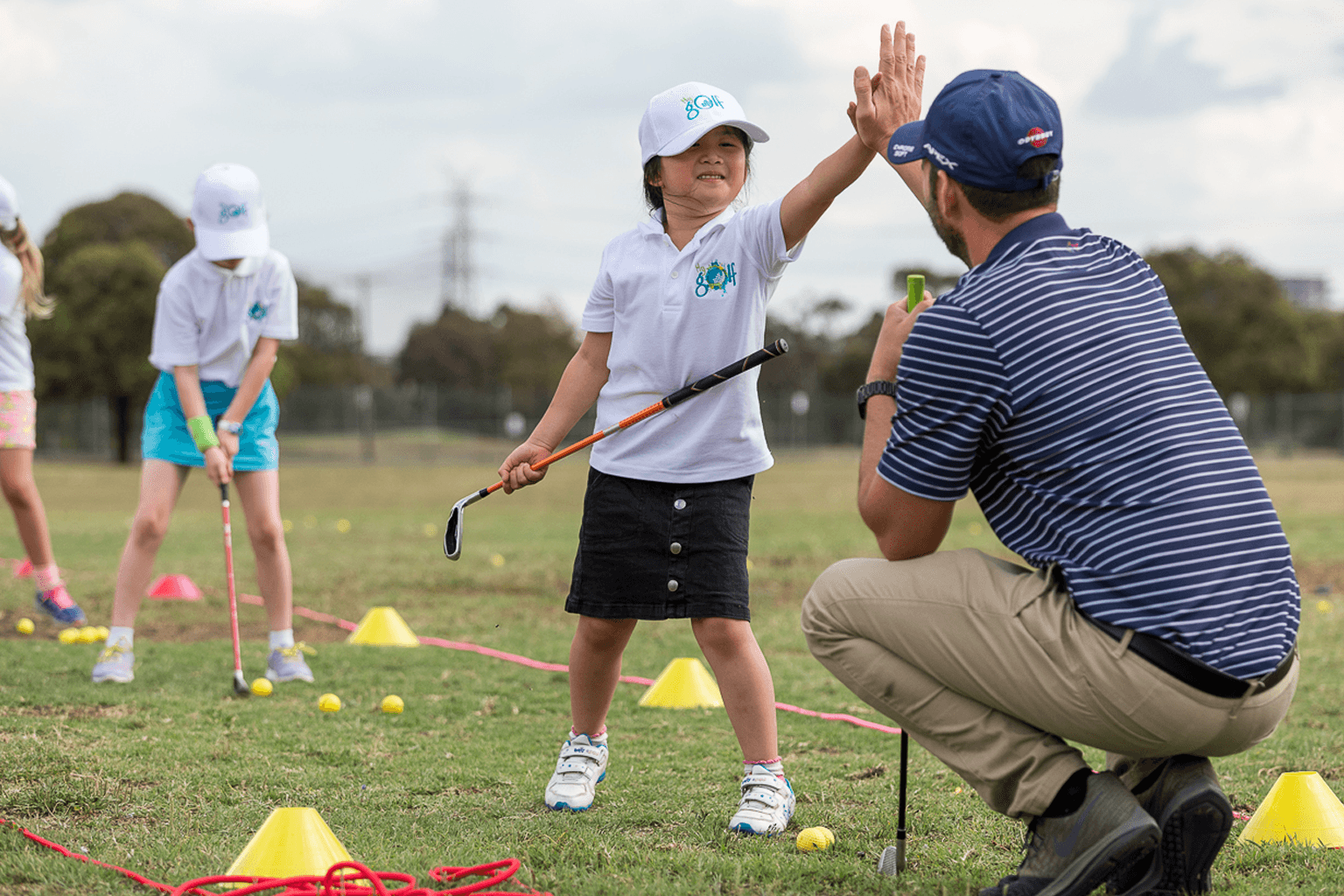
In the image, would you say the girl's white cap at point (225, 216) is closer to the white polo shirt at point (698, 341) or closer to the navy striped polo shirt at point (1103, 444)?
the white polo shirt at point (698, 341)

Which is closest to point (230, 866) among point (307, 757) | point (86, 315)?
point (307, 757)

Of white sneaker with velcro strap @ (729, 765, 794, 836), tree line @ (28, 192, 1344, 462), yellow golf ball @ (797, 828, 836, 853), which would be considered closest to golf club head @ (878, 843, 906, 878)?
yellow golf ball @ (797, 828, 836, 853)

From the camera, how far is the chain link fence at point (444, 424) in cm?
4072

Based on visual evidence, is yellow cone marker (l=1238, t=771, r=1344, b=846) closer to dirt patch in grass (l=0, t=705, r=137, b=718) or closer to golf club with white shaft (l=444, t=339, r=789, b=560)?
golf club with white shaft (l=444, t=339, r=789, b=560)

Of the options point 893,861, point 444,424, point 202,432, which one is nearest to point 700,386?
point 893,861

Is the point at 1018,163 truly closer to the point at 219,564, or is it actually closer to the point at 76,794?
the point at 76,794

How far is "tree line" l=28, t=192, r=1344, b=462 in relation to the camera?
34.2 meters

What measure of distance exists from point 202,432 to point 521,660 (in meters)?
Answer: 1.69

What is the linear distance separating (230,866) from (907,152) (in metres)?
2.06

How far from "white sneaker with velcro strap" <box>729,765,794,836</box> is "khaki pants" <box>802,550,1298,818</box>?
1.97 ft

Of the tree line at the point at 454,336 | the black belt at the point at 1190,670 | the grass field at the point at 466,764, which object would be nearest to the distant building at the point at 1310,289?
the tree line at the point at 454,336

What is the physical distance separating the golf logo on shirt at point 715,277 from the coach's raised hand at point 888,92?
0.48m

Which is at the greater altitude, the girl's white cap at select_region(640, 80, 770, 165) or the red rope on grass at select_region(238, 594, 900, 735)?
the girl's white cap at select_region(640, 80, 770, 165)

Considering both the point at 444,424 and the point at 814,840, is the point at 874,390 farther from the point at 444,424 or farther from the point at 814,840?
the point at 444,424
